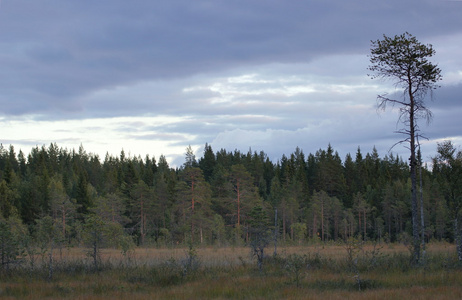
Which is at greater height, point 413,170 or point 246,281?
point 413,170

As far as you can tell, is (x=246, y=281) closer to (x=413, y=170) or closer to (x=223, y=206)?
(x=413, y=170)

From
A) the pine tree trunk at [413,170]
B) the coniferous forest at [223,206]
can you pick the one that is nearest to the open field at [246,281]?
the pine tree trunk at [413,170]

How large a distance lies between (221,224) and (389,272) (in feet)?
116

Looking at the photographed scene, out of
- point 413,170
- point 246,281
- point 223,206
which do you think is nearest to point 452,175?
point 413,170

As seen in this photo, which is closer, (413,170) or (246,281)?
(246,281)

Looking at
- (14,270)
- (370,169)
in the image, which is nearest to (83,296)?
(14,270)

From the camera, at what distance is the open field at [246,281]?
1267 cm

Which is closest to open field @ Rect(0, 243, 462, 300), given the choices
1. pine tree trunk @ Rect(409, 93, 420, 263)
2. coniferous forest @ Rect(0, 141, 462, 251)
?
pine tree trunk @ Rect(409, 93, 420, 263)

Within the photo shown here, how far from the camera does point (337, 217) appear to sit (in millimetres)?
71312

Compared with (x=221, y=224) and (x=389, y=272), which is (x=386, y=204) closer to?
(x=221, y=224)

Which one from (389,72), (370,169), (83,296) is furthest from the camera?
(370,169)

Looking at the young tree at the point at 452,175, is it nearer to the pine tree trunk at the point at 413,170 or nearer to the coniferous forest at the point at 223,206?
the pine tree trunk at the point at 413,170

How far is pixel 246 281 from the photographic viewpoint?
14.9m

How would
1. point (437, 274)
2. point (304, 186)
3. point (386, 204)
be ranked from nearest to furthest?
point (437, 274), point (386, 204), point (304, 186)
